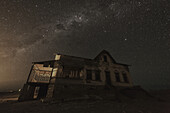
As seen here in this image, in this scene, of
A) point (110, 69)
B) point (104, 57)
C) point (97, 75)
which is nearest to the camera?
point (97, 75)

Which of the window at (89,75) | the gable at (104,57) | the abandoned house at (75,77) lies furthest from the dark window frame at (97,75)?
the gable at (104,57)

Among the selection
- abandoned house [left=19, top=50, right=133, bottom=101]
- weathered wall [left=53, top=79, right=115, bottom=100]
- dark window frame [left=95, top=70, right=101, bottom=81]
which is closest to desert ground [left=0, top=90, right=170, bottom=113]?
weathered wall [left=53, top=79, right=115, bottom=100]

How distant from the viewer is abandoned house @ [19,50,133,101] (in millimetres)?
12064

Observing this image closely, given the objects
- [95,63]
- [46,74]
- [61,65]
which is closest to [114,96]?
[95,63]

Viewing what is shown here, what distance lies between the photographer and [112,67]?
58.1 ft

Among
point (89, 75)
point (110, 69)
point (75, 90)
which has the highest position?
point (110, 69)

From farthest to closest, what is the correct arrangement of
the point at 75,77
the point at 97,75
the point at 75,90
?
the point at 97,75 → the point at 75,77 → the point at 75,90

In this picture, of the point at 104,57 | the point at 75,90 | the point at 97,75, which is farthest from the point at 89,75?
the point at 104,57

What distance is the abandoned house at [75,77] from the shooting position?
12064mm

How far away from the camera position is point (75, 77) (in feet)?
44.9

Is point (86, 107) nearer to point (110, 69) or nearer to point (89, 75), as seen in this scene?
point (89, 75)

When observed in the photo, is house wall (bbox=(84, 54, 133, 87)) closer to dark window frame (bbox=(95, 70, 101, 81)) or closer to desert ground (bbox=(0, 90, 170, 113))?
dark window frame (bbox=(95, 70, 101, 81))

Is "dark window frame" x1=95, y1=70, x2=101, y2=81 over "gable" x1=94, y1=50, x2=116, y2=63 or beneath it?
beneath

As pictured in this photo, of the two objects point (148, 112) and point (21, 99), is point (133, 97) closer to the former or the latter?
point (148, 112)
